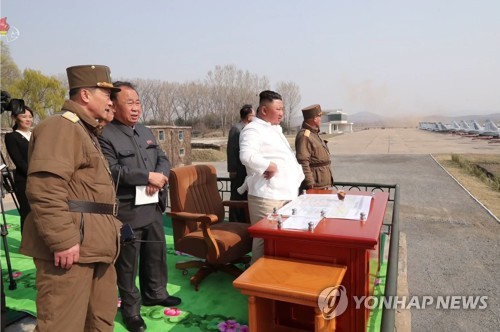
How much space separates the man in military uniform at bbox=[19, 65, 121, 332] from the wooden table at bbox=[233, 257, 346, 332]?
822 mm

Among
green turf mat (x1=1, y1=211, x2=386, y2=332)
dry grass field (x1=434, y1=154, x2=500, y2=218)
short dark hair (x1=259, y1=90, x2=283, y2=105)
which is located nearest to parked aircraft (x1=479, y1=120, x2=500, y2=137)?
dry grass field (x1=434, y1=154, x2=500, y2=218)

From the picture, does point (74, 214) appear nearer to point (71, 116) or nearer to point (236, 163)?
point (71, 116)

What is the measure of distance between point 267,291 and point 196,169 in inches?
89.7

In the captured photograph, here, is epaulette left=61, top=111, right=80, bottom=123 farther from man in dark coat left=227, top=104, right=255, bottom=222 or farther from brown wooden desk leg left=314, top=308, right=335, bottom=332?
man in dark coat left=227, top=104, right=255, bottom=222

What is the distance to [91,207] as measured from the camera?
1.92 m

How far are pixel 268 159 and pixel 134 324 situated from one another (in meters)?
1.71

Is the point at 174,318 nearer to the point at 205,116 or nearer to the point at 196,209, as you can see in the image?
the point at 196,209

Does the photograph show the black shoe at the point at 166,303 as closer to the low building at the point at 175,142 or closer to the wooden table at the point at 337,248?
the wooden table at the point at 337,248

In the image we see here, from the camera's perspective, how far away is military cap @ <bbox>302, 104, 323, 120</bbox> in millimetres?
4367

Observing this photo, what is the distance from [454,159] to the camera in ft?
56.1

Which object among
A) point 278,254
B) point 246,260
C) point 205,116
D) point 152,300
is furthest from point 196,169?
point 205,116

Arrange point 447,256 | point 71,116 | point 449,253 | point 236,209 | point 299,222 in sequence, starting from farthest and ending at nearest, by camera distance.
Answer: point 449,253 → point 447,256 → point 236,209 → point 299,222 → point 71,116

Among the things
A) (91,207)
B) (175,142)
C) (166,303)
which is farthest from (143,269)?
(175,142)

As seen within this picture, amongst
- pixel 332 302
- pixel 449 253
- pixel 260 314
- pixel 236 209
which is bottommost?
pixel 449 253
